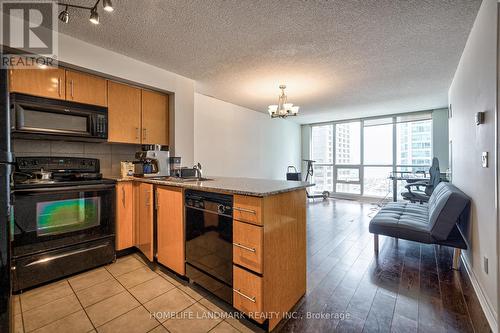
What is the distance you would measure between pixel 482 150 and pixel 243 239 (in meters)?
2.04

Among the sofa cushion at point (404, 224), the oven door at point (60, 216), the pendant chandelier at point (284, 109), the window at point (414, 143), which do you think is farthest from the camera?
the window at point (414, 143)

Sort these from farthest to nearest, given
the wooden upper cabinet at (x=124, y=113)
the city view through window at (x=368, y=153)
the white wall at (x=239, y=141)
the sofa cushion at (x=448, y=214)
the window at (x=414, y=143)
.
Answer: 1. the city view through window at (x=368, y=153)
2. the window at (x=414, y=143)
3. the white wall at (x=239, y=141)
4. the wooden upper cabinet at (x=124, y=113)
5. the sofa cushion at (x=448, y=214)

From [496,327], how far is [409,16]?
8.11 ft

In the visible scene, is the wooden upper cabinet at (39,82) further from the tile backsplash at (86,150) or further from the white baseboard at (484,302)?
the white baseboard at (484,302)

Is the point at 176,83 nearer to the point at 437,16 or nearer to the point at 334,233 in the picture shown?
the point at 437,16

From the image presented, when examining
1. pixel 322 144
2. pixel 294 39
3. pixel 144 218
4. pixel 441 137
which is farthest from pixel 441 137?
pixel 144 218

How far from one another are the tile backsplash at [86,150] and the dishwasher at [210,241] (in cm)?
168

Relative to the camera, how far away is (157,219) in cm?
228

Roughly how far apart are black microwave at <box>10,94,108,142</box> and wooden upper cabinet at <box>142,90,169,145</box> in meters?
0.51

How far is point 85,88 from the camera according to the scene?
8.00 feet

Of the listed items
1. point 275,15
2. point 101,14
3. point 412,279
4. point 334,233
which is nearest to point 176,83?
point 101,14

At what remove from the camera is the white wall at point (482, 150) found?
151cm

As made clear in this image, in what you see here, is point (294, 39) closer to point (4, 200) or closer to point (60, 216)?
point (4, 200)

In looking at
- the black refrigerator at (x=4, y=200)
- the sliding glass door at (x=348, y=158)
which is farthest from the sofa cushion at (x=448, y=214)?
the sliding glass door at (x=348, y=158)
